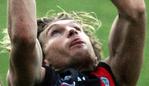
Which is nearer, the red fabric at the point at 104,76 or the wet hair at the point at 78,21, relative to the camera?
the red fabric at the point at 104,76

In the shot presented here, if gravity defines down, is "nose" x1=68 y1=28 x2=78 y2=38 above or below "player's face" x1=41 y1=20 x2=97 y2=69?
above

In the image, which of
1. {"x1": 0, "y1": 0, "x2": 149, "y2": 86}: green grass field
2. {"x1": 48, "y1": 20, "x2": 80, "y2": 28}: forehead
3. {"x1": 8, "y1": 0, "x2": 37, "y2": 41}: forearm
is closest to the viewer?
{"x1": 8, "y1": 0, "x2": 37, "y2": 41}: forearm

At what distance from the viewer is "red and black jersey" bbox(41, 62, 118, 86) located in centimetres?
436

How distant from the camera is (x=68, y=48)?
4496 mm

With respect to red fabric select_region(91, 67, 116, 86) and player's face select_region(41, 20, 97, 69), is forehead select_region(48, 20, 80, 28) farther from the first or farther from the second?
red fabric select_region(91, 67, 116, 86)

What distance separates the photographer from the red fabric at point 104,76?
4531 millimetres

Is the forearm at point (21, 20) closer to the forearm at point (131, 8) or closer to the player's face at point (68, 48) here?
the player's face at point (68, 48)

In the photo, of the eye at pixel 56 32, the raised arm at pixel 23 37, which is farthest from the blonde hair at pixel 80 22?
the raised arm at pixel 23 37

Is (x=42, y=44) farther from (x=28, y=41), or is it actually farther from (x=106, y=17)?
(x=106, y=17)

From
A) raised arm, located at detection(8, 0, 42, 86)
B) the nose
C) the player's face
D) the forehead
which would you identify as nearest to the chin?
the player's face

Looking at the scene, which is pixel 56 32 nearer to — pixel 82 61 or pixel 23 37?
pixel 82 61

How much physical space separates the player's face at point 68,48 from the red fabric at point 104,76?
2.7 inches

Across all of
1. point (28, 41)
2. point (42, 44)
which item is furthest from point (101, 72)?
point (28, 41)

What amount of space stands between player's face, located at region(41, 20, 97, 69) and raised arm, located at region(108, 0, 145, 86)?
172 millimetres
